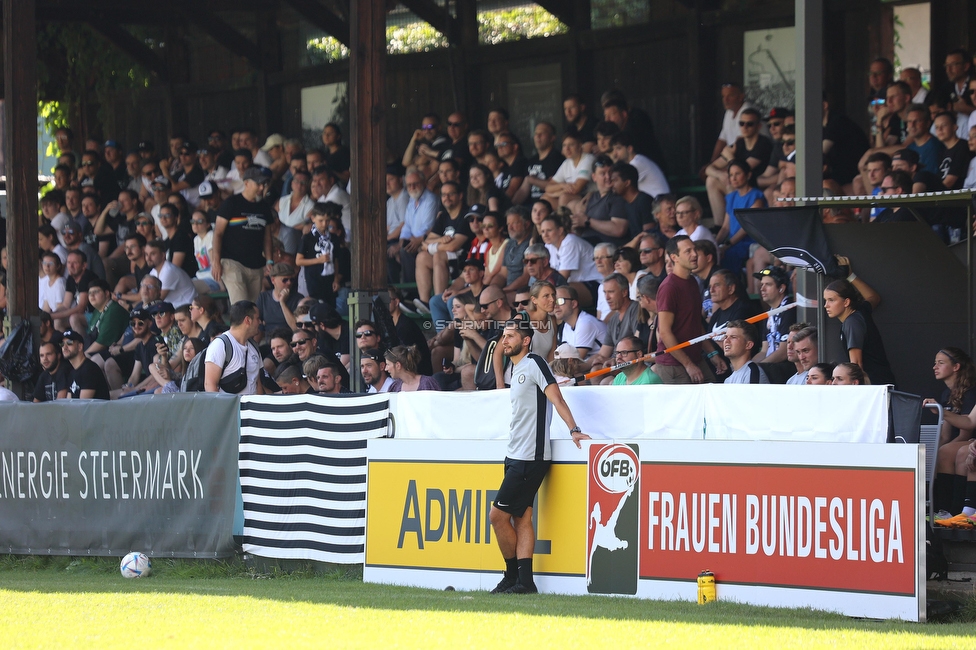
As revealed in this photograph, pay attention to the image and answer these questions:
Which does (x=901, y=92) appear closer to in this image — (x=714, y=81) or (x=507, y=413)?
(x=714, y=81)

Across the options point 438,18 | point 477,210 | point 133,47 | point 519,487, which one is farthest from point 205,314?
point 133,47

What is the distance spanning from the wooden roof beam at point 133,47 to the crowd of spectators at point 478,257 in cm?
335

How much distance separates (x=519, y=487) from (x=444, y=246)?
234 inches

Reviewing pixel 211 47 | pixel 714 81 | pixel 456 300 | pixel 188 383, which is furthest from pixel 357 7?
pixel 211 47

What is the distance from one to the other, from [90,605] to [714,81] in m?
10.4

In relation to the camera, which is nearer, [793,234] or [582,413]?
[582,413]

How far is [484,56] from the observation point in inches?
710

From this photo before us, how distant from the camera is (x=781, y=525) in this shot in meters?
7.71

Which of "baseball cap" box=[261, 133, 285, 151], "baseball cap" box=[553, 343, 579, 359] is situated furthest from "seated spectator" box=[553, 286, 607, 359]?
"baseball cap" box=[261, 133, 285, 151]

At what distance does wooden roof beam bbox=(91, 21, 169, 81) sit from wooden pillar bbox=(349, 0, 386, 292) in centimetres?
1034

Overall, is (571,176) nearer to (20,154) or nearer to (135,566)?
(20,154)

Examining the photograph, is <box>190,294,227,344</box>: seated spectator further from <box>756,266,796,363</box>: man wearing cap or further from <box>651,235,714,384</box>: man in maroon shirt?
<box>756,266,796,363</box>: man wearing cap

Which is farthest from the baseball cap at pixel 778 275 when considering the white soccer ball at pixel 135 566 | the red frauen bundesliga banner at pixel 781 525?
the white soccer ball at pixel 135 566

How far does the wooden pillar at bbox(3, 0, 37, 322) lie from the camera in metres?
13.6
